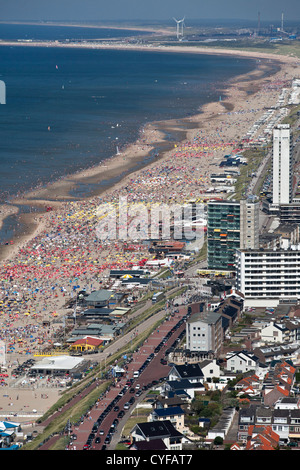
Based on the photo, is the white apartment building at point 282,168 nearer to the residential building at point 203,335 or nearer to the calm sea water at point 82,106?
the calm sea water at point 82,106

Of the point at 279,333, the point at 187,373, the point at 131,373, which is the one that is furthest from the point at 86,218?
the point at 187,373

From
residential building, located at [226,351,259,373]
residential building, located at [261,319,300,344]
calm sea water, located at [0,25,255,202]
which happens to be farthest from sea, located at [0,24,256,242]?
residential building, located at [226,351,259,373]

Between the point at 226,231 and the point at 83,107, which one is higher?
the point at 226,231

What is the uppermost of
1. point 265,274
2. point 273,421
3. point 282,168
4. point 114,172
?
point 282,168

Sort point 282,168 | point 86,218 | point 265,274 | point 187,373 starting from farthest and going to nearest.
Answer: point 86,218 < point 282,168 < point 265,274 < point 187,373

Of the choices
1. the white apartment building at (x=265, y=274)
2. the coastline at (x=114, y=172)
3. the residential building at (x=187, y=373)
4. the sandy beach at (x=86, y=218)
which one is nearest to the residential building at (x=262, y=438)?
the residential building at (x=187, y=373)

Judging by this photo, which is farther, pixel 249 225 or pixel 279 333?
pixel 249 225

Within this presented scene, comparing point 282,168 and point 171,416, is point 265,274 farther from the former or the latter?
point 282,168

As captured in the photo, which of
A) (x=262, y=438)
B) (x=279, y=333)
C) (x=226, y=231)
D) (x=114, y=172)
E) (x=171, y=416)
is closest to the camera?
(x=262, y=438)
